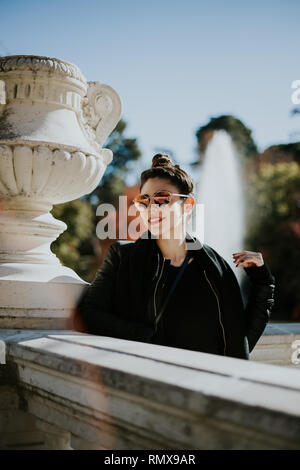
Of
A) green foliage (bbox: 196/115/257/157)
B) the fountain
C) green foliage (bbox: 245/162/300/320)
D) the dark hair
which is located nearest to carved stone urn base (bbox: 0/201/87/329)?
the dark hair

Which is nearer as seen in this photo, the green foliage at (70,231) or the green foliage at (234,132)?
the green foliage at (70,231)

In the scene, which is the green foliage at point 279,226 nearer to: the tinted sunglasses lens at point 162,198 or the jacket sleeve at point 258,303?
the jacket sleeve at point 258,303

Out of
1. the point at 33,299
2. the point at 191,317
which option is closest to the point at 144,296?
the point at 191,317

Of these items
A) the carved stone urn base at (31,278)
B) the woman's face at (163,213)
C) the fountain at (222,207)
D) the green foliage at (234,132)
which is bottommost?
the carved stone urn base at (31,278)

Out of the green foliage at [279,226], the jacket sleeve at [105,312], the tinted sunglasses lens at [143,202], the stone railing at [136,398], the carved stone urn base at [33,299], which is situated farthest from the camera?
Result: the green foliage at [279,226]

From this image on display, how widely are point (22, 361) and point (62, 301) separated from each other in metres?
0.68

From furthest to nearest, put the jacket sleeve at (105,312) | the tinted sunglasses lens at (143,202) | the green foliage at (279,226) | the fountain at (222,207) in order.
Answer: the green foliage at (279,226)
the fountain at (222,207)
the tinted sunglasses lens at (143,202)
the jacket sleeve at (105,312)

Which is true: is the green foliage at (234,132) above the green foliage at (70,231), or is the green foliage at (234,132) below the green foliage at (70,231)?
above

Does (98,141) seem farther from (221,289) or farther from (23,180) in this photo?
(221,289)

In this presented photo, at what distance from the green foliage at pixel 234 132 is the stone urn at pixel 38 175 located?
33.9 metres

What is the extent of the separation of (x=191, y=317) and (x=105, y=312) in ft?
1.48

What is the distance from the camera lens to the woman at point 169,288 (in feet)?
8.54

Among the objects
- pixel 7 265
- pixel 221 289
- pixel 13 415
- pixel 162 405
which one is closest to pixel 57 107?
pixel 7 265

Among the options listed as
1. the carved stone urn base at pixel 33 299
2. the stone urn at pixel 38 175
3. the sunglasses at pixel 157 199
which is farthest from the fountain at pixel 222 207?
the carved stone urn base at pixel 33 299
